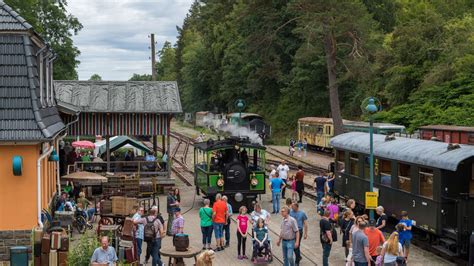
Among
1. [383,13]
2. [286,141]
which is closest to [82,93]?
[286,141]

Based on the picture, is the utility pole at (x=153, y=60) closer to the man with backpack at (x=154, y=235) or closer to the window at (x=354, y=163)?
the window at (x=354, y=163)

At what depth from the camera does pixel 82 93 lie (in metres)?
30.0

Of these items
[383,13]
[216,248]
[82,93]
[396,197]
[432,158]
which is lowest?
[216,248]

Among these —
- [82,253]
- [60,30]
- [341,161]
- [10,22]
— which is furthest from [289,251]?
[60,30]

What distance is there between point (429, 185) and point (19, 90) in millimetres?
10133

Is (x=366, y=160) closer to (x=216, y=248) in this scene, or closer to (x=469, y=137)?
(x=469, y=137)

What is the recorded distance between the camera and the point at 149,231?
602 inches

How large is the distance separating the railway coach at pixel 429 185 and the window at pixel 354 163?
0.49 m

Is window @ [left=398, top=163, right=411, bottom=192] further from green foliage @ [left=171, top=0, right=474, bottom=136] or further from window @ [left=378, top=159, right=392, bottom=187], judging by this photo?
green foliage @ [left=171, top=0, right=474, bottom=136]

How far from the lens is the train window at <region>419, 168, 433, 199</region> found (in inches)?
669

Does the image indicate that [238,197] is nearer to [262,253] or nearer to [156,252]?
[262,253]

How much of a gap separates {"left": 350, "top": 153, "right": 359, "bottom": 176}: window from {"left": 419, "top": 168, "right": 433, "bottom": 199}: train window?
202 inches

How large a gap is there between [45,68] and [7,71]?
337 cm

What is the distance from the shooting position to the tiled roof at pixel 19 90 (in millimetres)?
15464
